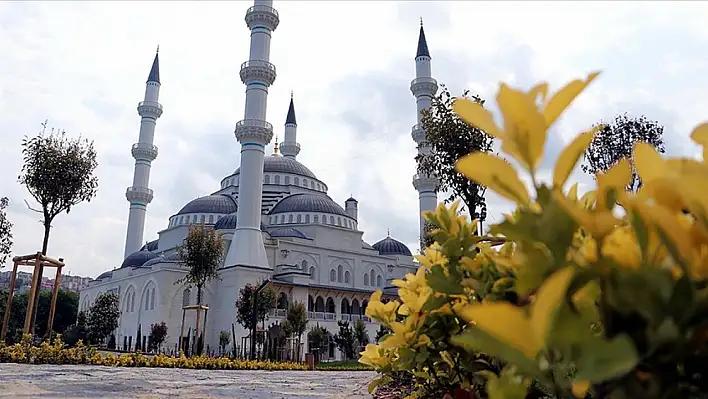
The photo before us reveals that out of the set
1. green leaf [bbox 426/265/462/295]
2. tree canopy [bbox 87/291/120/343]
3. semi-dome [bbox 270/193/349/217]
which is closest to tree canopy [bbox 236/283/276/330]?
tree canopy [bbox 87/291/120/343]

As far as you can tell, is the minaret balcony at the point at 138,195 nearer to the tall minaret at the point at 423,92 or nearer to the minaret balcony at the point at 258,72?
the minaret balcony at the point at 258,72

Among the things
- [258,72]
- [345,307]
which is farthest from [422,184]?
[258,72]

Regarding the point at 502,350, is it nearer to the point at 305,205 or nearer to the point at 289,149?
the point at 305,205

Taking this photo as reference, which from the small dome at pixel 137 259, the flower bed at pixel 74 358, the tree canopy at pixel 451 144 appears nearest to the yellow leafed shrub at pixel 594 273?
the tree canopy at pixel 451 144

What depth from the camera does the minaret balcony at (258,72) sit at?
27.1 metres

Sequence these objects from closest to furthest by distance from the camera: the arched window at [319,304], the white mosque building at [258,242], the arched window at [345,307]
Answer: the white mosque building at [258,242], the arched window at [319,304], the arched window at [345,307]

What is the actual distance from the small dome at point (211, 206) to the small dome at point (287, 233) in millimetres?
4274

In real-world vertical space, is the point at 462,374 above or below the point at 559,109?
below

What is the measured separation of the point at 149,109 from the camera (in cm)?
3531

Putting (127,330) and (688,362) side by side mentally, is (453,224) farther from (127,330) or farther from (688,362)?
(127,330)

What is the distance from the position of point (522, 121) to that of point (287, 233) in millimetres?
34407

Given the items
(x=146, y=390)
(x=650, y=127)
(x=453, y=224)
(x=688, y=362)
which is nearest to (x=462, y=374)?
(x=453, y=224)

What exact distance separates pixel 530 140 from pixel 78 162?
13.4 meters

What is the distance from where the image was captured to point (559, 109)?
1.94 feet
